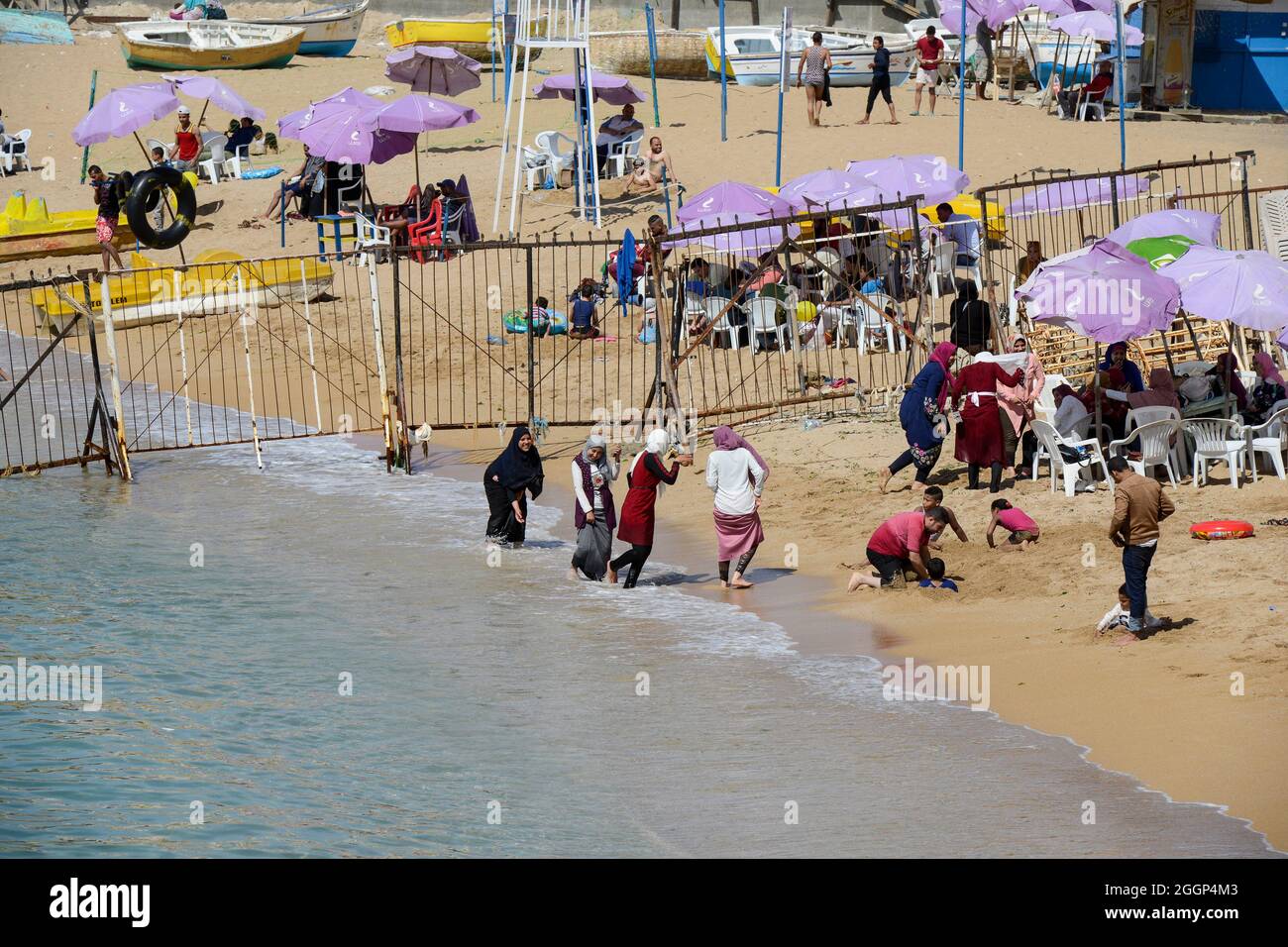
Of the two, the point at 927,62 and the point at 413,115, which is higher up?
the point at 927,62

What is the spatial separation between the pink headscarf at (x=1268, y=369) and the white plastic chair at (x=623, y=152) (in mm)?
14887

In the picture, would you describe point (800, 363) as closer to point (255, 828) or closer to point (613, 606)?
point (613, 606)

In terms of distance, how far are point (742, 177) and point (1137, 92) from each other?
1001 cm

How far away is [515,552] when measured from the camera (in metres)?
Result: 14.9

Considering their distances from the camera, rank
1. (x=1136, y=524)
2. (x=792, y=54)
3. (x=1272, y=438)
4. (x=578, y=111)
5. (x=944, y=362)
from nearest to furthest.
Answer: (x=1136, y=524) → (x=1272, y=438) → (x=944, y=362) → (x=578, y=111) → (x=792, y=54)

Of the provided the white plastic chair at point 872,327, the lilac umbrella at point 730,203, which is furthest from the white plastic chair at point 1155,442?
the lilac umbrella at point 730,203

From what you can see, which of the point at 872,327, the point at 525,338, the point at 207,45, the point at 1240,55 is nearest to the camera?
the point at 872,327

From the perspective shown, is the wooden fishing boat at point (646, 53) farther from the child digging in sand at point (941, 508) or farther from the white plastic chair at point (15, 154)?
the child digging in sand at point (941, 508)

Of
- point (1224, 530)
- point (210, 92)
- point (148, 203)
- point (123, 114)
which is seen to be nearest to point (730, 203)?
point (1224, 530)

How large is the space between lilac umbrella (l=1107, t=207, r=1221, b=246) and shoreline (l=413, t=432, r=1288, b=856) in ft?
11.1

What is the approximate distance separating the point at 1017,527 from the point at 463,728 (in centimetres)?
537

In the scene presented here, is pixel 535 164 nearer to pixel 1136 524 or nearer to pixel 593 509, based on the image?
pixel 593 509

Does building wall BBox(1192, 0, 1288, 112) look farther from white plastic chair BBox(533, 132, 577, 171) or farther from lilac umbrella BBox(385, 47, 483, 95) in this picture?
lilac umbrella BBox(385, 47, 483, 95)

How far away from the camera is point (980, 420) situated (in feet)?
48.3
